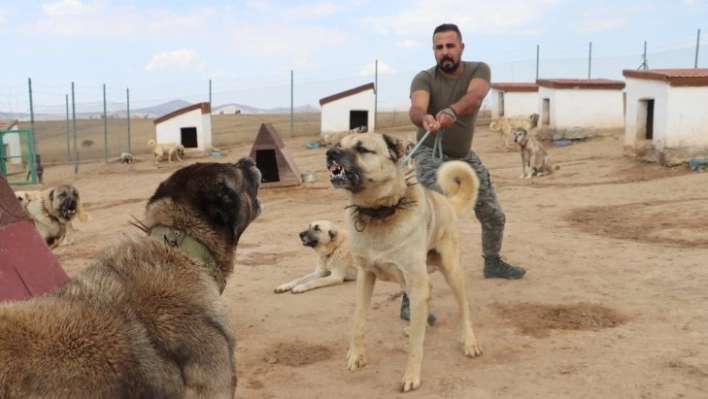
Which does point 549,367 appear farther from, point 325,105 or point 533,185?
point 325,105

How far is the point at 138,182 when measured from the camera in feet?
64.1

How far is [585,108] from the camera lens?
2138cm

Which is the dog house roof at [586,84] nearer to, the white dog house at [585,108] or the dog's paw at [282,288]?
the white dog house at [585,108]

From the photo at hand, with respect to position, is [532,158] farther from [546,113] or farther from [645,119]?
[546,113]

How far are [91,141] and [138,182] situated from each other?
11510 millimetres

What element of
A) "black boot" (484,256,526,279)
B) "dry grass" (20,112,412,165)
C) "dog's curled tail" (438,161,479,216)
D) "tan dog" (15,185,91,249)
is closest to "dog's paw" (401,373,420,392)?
"dog's curled tail" (438,161,479,216)

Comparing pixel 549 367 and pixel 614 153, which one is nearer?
pixel 549 367

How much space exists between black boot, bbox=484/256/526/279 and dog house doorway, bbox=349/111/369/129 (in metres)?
20.0

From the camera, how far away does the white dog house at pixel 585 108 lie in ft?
70.0

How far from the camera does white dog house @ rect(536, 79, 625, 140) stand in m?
21.3

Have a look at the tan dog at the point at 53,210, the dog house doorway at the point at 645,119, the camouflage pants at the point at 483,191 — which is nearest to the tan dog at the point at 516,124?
the dog house doorway at the point at 645,119

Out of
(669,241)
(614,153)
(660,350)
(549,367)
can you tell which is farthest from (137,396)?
(614,153)

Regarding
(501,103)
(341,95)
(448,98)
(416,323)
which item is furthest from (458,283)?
(501,103)

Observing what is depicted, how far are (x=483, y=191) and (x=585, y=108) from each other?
1674 centimetres
